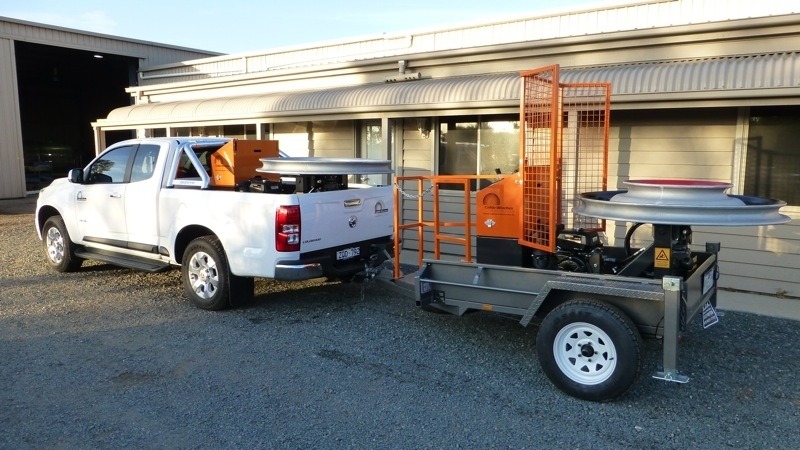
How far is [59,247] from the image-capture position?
28.6ft

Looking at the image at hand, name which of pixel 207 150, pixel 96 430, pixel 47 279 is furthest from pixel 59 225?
pixel 96 430

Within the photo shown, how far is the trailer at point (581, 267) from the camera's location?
13.9 feet

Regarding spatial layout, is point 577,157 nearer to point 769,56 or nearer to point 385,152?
point 769,56

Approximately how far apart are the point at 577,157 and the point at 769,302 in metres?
3.06

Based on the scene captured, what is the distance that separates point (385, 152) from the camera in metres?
9.85

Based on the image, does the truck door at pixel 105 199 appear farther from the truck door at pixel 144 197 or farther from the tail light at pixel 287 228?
the tail light at pixel 287 228

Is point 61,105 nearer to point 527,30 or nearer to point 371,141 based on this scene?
point 371,141

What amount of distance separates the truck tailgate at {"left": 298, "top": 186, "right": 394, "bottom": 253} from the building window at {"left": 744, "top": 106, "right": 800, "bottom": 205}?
4.46 metres

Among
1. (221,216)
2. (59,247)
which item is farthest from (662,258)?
(59,247)

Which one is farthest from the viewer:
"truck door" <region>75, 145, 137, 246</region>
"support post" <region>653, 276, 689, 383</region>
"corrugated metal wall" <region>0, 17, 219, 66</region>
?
"corrugated metal wall" <region>0, 17, 219, 66</region>

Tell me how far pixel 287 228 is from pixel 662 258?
3.36m

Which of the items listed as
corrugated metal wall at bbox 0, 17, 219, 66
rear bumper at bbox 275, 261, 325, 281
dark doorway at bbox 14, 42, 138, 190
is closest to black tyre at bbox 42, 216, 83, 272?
rear bumper at bbox 275, 261, 325, 281

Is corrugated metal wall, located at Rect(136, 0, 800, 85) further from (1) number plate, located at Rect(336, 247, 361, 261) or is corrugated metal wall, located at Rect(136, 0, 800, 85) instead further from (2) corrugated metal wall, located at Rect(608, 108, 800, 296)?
(1) number plate, located at Rect(336, 247, 361, 261)

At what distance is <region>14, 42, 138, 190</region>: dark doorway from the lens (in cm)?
2602
